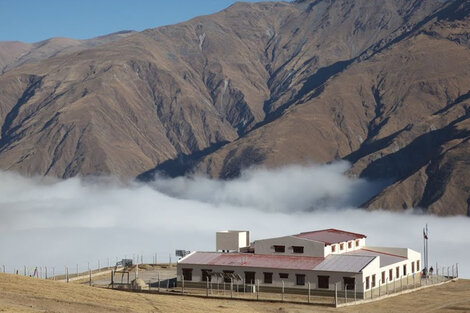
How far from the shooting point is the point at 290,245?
120875 millimetres

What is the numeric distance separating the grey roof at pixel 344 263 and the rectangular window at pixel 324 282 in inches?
41.9

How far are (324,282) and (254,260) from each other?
11555 mm

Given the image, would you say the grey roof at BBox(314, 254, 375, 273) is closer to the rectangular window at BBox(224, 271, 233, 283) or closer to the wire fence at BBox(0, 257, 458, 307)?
the wire fence at BBox(0, 257, 458, 307)

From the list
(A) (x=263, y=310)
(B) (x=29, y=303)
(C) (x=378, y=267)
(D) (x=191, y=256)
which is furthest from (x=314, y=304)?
(B) (x=29, y=303)

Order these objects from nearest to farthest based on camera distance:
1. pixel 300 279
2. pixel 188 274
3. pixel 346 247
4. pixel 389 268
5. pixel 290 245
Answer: pixel 300 279, pixel 389 268, pixel 188 274, pixel 290 245, pixel 346 247

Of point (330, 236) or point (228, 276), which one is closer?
point (228, 276)

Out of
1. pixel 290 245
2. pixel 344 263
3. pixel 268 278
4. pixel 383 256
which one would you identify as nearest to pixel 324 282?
pixel 344 263

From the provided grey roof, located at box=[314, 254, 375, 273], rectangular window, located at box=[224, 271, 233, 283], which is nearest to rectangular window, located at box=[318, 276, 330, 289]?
grey roof, located at box=[314, 254, 375, 273]

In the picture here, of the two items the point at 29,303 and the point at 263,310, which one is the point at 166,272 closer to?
the point at 263,310

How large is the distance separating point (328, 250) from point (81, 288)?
38888 mm

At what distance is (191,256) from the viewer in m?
123

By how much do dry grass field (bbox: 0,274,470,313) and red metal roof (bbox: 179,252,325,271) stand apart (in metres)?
12.1

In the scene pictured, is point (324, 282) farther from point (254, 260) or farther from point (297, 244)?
point (254, 260)

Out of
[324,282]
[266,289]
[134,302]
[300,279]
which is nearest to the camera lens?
[134,302]
